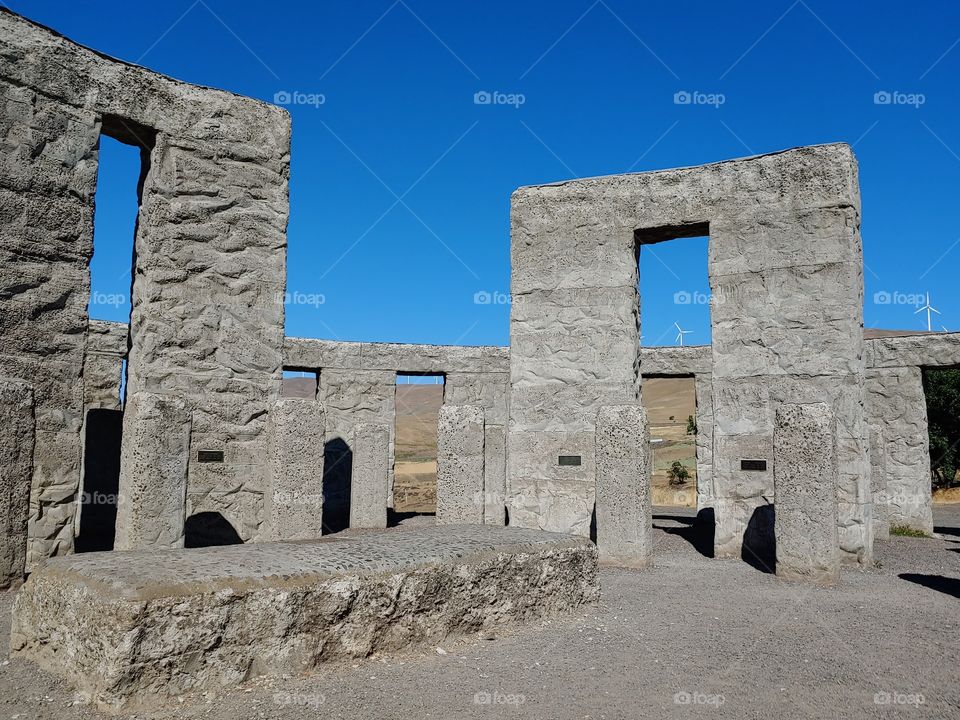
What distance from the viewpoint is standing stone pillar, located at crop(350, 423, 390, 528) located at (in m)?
10.9

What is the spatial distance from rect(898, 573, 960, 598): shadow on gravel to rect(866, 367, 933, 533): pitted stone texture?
16.7 feet

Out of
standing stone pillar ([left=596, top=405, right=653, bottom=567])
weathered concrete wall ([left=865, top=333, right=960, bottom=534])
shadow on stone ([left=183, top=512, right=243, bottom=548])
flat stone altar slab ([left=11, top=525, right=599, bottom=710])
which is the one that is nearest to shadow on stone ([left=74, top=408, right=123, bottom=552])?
shadow on stone ([left=183, top=512, right=243, bottom=548])

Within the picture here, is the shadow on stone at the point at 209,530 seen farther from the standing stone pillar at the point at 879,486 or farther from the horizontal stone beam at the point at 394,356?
the standing stone pillar at the point at 879,486

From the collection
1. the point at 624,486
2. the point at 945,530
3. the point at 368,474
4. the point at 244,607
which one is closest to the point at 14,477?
the point at 244,607

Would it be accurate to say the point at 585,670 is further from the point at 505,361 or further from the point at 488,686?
the point at 505,361

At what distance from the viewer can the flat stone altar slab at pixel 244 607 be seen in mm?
3227

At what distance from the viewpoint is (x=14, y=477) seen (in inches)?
211

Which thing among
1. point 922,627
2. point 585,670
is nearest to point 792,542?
point 922,627

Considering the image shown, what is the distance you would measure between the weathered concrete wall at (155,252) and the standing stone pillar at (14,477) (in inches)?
35.9

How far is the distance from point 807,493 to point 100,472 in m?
7.50

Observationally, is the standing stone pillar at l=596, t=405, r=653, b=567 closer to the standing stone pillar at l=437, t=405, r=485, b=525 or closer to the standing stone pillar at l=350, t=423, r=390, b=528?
the standing stone pillar at l=437, t=405, r=485, b=525

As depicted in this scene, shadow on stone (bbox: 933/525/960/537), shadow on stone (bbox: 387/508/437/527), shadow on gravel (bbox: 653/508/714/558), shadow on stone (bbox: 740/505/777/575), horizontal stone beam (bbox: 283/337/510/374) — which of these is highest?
horizontal stone beam (bbox: 283/337/510/374)

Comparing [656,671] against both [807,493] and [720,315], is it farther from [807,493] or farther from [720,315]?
[720,315]

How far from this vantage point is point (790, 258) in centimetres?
816
